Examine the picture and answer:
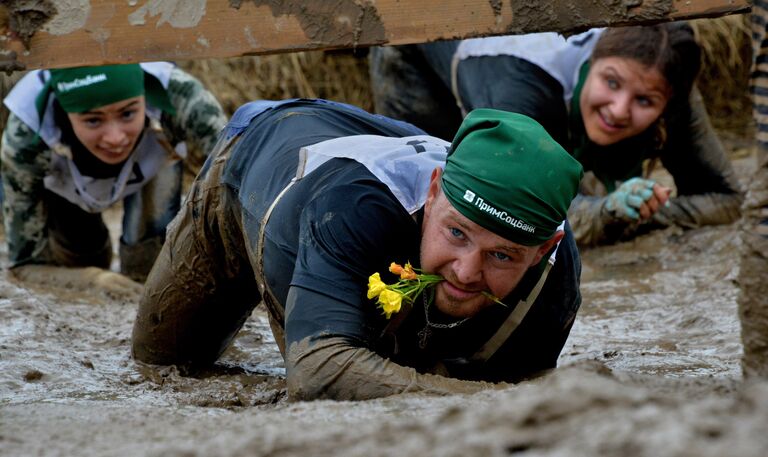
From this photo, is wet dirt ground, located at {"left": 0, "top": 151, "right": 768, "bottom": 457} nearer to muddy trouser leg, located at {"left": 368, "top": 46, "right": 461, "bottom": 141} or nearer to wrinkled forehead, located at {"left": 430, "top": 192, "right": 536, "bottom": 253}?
wrinkled forehead, located at {"left": 430, "top": 192, "right": 536, "bottom": 253}

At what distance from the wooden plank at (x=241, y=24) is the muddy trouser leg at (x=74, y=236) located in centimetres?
344

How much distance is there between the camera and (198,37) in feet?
9.58

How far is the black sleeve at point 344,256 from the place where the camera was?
2.97m

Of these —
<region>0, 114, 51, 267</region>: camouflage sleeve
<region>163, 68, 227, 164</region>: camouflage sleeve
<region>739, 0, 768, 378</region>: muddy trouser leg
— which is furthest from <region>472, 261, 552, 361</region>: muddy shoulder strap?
<region>0, 114, 51, 267</region>: camouflage sleeve

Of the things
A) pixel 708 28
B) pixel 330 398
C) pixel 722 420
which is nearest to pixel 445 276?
pixel 330 398

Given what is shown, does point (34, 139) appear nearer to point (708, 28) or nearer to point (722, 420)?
point (722, 420)

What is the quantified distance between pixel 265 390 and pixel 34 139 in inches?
104

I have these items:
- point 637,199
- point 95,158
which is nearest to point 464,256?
point 637,199

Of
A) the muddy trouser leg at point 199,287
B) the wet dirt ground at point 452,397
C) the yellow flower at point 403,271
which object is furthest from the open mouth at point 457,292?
the muddy trouser leg at point 199,287

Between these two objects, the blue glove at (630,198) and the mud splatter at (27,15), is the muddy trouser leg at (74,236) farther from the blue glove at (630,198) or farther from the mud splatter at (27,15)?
the mud splatter at (27,15)

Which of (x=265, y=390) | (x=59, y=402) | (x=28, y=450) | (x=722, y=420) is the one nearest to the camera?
(x=722, y=420)

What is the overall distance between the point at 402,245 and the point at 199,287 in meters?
1.15

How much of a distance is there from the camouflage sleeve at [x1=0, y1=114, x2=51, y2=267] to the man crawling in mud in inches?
95.9

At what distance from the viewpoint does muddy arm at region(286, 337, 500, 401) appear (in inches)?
115
